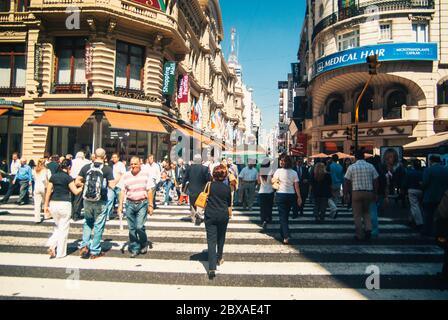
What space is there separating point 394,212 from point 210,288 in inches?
368

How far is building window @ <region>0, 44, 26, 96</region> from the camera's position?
64.5 feet

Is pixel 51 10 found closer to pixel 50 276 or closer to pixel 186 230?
pixel 186 230

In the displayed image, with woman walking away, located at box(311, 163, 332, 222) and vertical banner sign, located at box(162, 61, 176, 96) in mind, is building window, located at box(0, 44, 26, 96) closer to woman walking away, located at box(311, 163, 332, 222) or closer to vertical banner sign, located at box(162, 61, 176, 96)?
vertical banner sign, located at box(162, 61, 176, 96)

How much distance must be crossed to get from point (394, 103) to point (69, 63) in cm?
2612

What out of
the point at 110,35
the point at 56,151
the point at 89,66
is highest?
the point at 110,35

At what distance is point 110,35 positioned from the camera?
59.2 feet

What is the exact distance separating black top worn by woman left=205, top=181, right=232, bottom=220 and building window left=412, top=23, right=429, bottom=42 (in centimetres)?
2635

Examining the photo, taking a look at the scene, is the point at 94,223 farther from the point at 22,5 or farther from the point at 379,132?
the point at 379,132

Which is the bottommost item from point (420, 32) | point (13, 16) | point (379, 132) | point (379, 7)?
point (379, 132)

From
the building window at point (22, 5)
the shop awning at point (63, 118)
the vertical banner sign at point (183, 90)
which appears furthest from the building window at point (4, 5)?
the vertical banner sign at point (183, 90)

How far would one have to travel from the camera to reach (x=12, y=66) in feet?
64.4

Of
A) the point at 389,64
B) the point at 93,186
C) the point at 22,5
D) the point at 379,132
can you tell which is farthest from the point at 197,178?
the point at 379,132

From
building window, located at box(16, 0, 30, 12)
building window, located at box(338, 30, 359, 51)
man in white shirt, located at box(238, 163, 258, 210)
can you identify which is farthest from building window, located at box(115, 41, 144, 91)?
building window, located at box(338, 30, 359, 51)
